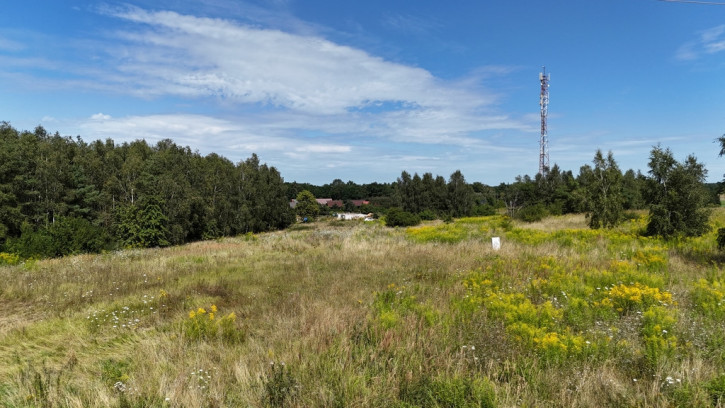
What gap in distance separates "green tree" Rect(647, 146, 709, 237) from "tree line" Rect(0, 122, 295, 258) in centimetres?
2889

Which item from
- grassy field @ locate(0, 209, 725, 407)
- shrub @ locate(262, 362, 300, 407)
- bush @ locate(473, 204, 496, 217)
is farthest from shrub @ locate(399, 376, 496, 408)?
bush @ locate(473, 204, 496, 217)

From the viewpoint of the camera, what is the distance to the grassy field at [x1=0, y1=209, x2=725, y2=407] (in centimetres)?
303

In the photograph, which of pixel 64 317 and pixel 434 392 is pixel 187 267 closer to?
pixel 64 317

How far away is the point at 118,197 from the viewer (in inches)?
1631

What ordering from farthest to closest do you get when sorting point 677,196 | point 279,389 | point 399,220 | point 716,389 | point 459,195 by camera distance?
point 459,195, point 399,220, point 677,196, point 279,389, point 716,389

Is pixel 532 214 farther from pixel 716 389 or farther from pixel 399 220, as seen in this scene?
pixel 716 389

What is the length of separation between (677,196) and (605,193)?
5119mm

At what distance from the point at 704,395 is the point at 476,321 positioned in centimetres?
232

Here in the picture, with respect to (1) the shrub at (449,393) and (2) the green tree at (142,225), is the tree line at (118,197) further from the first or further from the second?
(1) the shrub at (449,393)

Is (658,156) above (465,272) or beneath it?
above

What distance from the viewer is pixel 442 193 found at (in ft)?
182

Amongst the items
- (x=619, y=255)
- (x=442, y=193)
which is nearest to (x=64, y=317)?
(x=619, y=255)

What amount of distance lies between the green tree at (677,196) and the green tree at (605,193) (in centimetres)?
424

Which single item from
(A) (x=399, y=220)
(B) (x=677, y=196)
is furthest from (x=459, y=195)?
(B) (x=677, y=196)
